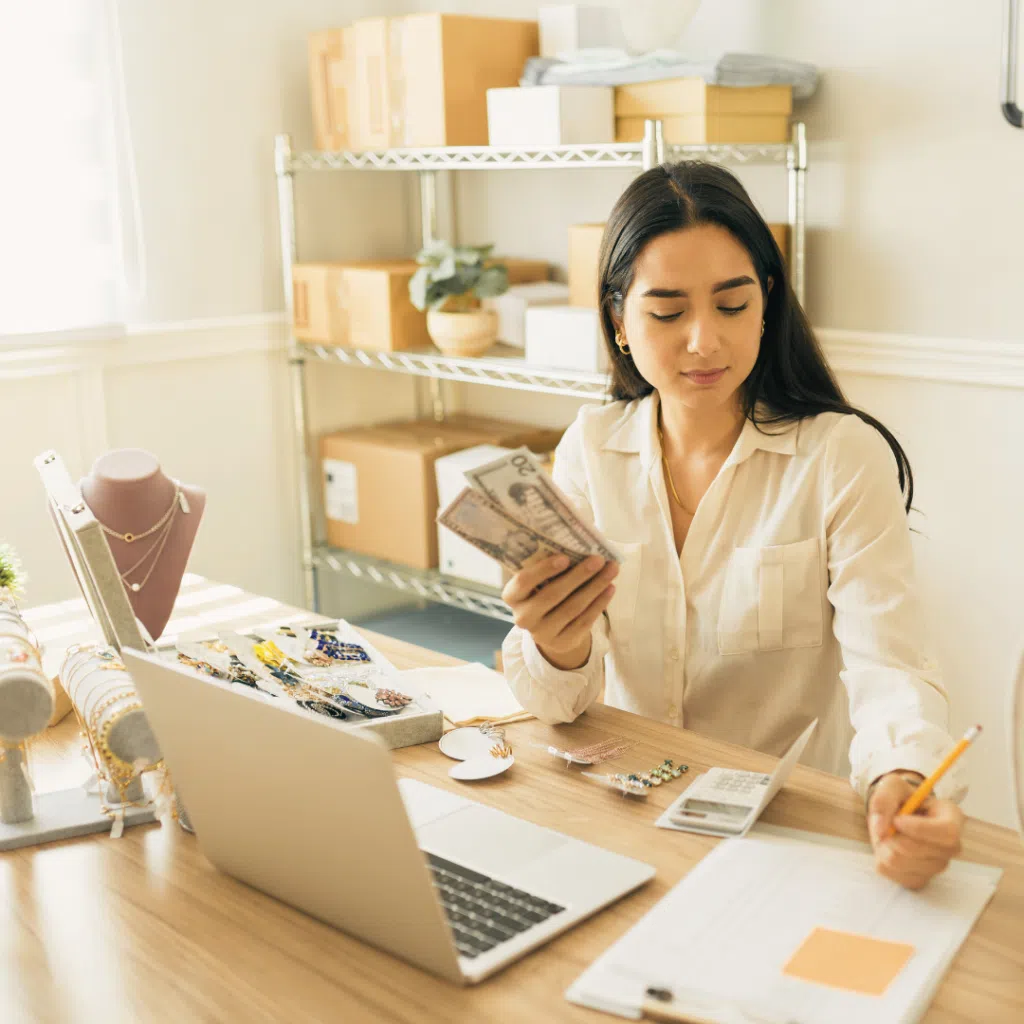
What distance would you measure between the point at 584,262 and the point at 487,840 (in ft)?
6.11

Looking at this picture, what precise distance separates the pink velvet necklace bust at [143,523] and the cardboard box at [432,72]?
1.51 meters

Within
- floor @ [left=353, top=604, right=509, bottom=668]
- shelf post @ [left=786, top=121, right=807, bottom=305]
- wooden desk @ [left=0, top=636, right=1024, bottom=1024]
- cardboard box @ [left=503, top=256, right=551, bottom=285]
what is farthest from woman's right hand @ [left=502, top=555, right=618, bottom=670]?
cardboard box @ [left=503, top=256, right=551, bottom=285]

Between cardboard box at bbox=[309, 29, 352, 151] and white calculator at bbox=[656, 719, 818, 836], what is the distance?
7.78ft

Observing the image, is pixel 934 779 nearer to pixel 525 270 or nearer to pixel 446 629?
pixel 525 270

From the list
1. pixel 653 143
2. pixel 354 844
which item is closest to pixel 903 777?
pixel 354 844

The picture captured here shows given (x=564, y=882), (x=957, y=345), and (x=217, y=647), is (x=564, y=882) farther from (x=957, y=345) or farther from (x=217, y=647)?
(x=957, y=345)

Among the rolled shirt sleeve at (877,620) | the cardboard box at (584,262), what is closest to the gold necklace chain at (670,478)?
the rolled shirt sleeve at (877,620)

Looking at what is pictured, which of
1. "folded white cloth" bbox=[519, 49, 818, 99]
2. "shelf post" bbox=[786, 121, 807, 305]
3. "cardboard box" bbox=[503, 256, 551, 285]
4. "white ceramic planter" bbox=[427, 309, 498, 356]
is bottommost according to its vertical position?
"white ceramic planter" bbox=[427, 309, 498, 356]

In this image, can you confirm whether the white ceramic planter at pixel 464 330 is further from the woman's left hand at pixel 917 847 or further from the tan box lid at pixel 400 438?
the woman's left hand at pixel 917 847

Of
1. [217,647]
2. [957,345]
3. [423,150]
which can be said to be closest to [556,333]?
[423,150]

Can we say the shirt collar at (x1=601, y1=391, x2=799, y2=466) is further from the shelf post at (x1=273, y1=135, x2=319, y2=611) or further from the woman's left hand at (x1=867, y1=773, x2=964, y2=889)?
the shelf post at (x1=273, y1=135, x2=319, y2=611)

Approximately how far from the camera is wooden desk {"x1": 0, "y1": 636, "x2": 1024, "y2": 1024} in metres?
0.89

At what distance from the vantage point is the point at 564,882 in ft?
3.38

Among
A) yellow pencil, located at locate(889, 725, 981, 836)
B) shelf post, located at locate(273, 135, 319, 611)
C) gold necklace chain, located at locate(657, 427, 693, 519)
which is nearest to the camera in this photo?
yellow pencil, located at locate(889, 725, 981, 836)
